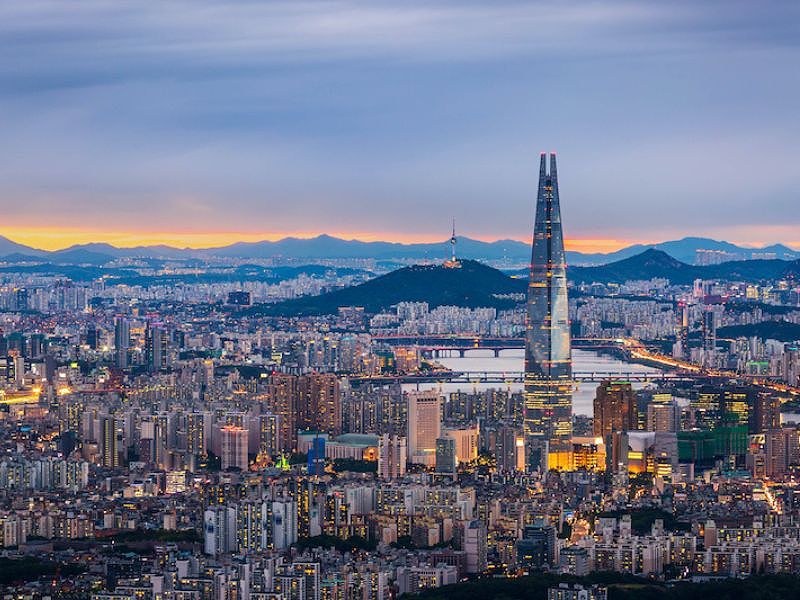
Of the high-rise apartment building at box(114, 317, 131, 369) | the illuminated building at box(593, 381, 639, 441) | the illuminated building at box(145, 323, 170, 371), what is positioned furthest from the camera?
the high-rise apartment building at box(114, 317, 131, 369)

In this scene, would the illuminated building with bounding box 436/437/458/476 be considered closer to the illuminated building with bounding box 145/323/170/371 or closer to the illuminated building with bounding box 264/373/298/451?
the illuminated building with bounding box 264/373/298/451

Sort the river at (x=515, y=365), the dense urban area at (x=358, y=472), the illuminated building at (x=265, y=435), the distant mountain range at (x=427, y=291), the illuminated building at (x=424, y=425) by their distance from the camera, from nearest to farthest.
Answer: the dense urban area at (x=358, y=472)
the illuminated building at (x=424, y=425)
the illuminated building at (x=265, y=435)
the river at (x=515, y=365)
the distant mountain range at (x=427, y=291)

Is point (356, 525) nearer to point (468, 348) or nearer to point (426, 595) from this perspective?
point (426, 595)

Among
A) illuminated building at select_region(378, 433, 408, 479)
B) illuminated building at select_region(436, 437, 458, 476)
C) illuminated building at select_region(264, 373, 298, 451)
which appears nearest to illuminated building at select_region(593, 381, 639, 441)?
illuminated building at select_region(436, 437, 458, 476)

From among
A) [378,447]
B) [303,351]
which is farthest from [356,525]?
[303,351]

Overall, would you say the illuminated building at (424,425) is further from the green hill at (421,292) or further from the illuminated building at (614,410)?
the green hill at (421,292)

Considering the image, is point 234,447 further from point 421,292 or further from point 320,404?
point 421,292

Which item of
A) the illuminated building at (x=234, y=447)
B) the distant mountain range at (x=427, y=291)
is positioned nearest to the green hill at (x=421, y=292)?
the distant mountain range at (x=427, y=291)
